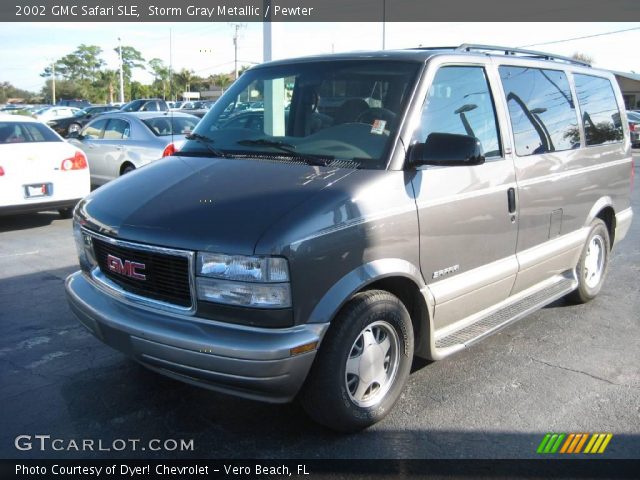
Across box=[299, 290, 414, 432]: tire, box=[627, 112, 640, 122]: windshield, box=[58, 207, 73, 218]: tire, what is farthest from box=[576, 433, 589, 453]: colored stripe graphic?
box=[627, 112, 640, 122]: windshield

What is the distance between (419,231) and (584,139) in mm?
2523

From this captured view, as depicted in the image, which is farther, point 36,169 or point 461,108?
point 36,169

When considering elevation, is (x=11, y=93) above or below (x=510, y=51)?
above

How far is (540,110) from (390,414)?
8.46ft

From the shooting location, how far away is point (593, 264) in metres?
5.67

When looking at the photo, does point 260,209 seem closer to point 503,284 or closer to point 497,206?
point 497,206

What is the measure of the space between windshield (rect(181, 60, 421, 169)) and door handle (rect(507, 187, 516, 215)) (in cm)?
105

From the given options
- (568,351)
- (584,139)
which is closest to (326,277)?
(568,351)

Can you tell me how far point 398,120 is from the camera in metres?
3.54

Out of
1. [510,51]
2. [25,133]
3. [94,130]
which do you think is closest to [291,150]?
[510,51]

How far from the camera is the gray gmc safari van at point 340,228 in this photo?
9.37ft

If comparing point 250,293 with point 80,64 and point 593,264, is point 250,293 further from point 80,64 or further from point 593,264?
point 80,64

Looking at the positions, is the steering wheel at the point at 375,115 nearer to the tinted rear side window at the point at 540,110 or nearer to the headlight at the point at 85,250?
the tinted rear side window at the point at 540,110

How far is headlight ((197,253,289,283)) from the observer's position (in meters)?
2.79
